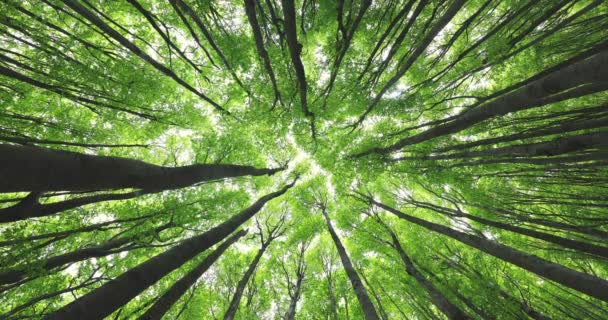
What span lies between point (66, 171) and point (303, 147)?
37.2ft

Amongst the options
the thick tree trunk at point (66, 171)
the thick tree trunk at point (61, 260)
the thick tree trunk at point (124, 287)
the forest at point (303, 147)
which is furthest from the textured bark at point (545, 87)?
the thick tree trunk at point (61, 260)

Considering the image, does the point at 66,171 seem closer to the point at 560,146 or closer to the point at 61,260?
the point at 61,260

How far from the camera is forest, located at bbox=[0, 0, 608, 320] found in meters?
A: 4.13

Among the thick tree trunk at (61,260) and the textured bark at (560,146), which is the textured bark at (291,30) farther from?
the thick tree trunk at (61,260)

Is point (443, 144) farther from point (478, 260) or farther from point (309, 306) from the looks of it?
point (309, 306)

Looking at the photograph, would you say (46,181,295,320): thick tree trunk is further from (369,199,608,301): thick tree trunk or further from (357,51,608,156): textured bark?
(369,199,608,301): thick tree trunk

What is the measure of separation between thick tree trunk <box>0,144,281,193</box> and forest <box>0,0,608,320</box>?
2 centimetres

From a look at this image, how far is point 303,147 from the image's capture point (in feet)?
43.6

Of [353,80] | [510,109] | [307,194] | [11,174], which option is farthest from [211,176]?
[307,194]

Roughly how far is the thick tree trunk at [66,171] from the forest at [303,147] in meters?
0.02

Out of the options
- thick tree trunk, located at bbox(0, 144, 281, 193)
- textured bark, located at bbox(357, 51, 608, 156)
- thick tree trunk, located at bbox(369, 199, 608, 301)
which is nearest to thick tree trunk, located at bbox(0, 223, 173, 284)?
thick tree trunk, located at bbox(0, 144, 281, 193)

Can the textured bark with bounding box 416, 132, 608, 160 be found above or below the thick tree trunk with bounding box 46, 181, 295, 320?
below

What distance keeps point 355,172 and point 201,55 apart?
8.40m

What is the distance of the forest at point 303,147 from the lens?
4.13 meters
